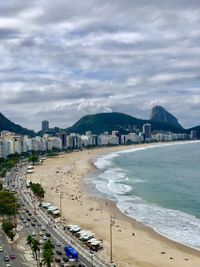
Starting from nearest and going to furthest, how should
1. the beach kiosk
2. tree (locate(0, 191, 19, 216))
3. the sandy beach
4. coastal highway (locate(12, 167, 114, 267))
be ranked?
the beach kiosk → coastal highway (locate(12, 167, 114, 267)) → the sandy beach → tree (locate(0, 191, 19, 216))

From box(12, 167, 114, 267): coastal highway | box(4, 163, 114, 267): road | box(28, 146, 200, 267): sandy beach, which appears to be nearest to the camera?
box(12, 167, 114, 267): coastal highway

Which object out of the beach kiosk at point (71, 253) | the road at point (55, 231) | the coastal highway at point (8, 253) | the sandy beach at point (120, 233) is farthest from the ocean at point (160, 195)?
the coastal highway at point (8, 253)

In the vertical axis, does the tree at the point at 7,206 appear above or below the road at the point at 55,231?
above

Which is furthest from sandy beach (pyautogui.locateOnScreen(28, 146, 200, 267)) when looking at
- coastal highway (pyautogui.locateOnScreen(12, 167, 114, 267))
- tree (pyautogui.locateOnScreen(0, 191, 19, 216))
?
tree (pyautogui.locateOnScreen(0, 191, 19, 216))

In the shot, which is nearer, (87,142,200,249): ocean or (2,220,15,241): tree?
(2,220,15,241): tree

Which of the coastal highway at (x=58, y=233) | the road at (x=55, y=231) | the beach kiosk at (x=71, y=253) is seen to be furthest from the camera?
the road at (x=55, y=231)

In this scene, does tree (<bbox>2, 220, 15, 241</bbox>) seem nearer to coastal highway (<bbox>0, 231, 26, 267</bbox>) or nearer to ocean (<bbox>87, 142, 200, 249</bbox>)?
coastal highway (<bbox>0, 231, 26, 267</bbox>)

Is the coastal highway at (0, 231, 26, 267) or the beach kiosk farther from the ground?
the beach kiosk

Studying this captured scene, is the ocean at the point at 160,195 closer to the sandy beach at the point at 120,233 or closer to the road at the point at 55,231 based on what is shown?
the sandy beach at the point at 120,233

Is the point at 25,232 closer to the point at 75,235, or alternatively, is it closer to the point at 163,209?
the point at 75,235

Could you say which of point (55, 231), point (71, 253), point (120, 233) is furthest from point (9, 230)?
point (120, 233)
